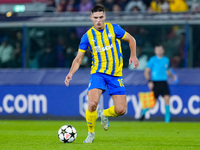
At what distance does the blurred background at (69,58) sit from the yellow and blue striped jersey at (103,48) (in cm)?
692

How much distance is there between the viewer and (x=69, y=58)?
1753cm

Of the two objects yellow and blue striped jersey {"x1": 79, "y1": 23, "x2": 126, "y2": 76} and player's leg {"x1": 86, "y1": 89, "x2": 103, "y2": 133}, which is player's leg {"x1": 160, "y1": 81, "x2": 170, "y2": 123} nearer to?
yellow and blue striped jersey {"x1": 79, "y1": 23, "x2": 126, "y2": 76}

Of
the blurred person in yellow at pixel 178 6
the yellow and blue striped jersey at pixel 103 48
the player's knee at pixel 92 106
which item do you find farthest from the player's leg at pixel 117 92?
the blurred person in yellow at pixel 178 6

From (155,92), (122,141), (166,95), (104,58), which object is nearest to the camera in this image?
(104,58)

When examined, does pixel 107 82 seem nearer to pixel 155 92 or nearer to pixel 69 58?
pixel 155 92

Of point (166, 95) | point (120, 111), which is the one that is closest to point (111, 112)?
point (120, 111)

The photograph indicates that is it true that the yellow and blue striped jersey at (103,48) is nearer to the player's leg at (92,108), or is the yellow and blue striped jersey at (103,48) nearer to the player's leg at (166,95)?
the player's leg at (92,108)

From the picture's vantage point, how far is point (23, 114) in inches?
669

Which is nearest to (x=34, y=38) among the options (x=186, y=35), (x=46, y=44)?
(x=46, y=44)

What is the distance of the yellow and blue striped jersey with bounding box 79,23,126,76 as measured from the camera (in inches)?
381

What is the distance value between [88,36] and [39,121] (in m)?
7.17

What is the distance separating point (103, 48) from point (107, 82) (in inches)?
22.1

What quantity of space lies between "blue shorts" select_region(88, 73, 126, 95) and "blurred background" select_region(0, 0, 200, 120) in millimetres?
6842

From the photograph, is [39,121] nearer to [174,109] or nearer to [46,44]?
[46,44]
